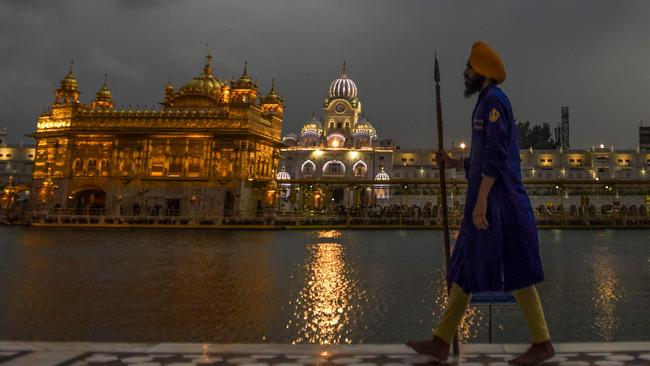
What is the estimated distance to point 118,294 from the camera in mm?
8344

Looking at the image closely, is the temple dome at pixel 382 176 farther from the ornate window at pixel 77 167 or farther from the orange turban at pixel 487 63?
the orange turban at pixel 487 63

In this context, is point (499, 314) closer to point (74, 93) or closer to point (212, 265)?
point (212, 265)

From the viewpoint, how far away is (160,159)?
39.5 metres

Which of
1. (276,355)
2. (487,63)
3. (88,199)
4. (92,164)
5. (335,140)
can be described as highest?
(335,140)

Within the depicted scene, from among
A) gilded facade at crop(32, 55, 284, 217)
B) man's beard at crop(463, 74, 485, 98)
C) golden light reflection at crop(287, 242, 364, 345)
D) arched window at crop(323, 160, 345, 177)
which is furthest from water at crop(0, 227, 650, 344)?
arched window at crop(323, 160, 345, 177)

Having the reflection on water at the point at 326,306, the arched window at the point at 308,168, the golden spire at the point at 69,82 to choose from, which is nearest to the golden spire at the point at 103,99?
the golden spire at the point at 69,82

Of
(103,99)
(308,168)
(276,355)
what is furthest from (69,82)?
(276,355)

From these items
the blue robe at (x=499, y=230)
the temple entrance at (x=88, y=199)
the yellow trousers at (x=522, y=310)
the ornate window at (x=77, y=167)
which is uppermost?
the ornate window at (x=77, y=167)

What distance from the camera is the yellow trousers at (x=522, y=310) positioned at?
4129 mm

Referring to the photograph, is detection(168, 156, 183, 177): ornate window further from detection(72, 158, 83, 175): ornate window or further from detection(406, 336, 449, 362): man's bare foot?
detection(406, 336, 449, 362): man's bare foot

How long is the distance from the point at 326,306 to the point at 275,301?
0.87 meters

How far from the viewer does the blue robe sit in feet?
13.5

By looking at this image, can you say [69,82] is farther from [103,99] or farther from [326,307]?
[326,307]

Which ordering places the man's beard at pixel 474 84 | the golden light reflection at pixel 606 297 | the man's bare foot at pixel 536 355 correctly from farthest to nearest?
the golden light reflection at pixel 606 297, the man's beard at pixel 474 84, the man's bare foot at pixel 536 355
